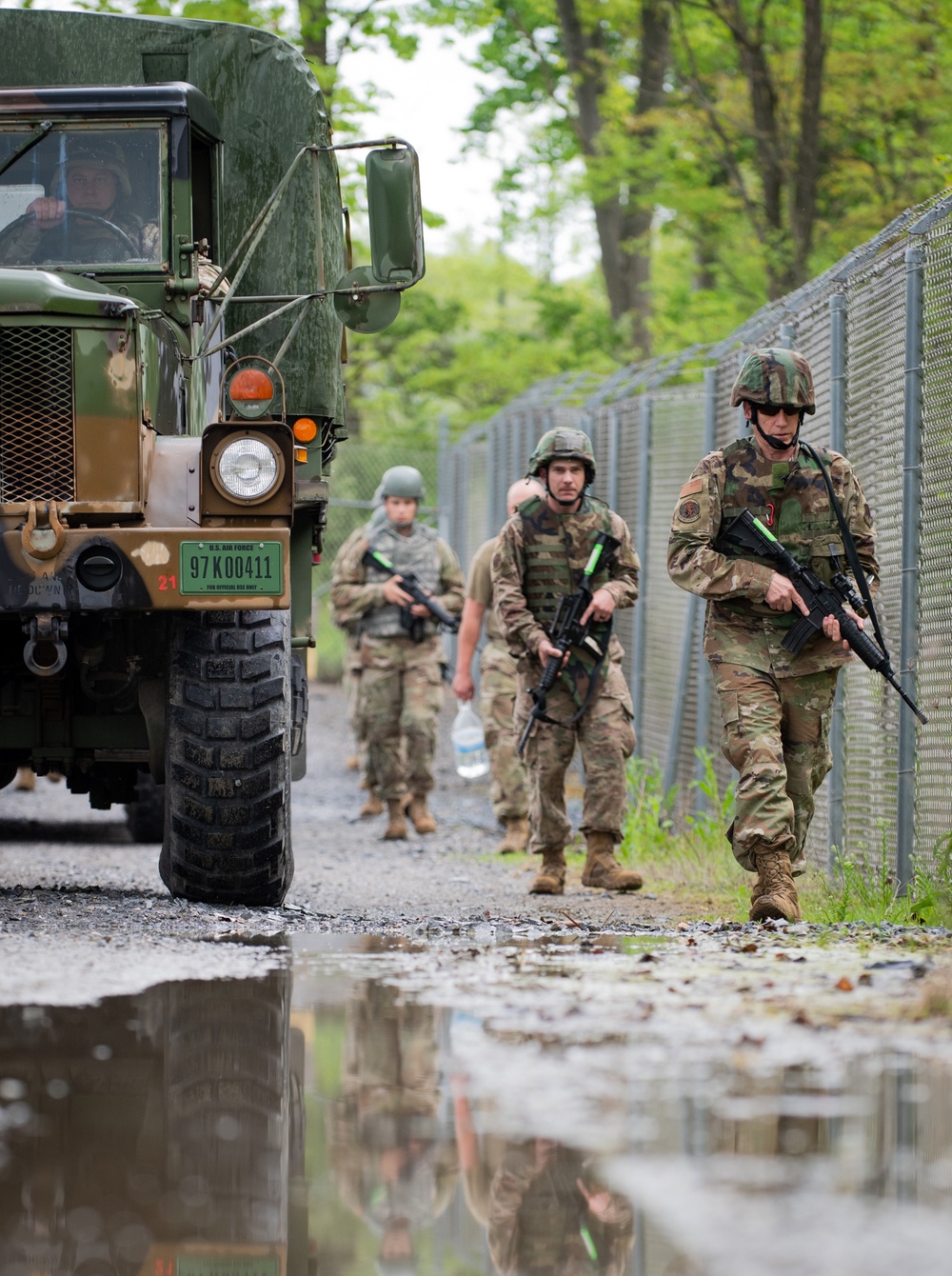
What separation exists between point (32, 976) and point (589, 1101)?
74.8 inches

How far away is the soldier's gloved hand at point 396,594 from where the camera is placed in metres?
13.0

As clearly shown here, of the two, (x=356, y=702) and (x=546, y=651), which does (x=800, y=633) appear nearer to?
(x=546, y=651)

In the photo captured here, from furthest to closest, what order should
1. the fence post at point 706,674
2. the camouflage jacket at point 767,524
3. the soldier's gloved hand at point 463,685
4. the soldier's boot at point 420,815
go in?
the soldier's boot at point 420,815 < the soldier's gloved hand at point 463,685 < the fence post at point 706,674 < the camouflage jacket at point 767,524

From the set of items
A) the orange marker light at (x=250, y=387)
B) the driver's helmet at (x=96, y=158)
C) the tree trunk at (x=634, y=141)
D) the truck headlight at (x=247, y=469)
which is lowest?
the truck headlight at (x=247, y=469)

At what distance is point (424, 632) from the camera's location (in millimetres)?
13062

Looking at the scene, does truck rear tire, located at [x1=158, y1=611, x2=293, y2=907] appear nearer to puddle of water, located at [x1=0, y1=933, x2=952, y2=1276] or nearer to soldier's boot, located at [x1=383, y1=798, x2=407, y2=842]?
puddle of water, located at [x1=0, y1=933, x2=952, y2=1276]

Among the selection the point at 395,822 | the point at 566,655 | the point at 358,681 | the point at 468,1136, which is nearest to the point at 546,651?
the point at 566,655

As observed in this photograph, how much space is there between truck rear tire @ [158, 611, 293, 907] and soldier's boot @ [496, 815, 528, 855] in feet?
15.9

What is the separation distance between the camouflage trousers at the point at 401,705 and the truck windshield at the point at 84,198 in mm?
5421

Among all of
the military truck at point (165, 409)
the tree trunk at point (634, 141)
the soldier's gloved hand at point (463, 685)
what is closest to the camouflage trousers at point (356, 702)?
the soldier's gloved hand at point (463, 685)

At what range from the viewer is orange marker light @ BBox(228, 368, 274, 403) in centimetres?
793

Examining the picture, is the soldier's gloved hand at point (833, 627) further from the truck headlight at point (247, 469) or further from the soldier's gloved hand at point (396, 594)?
the soldier's gloved hand at point (396, 594)

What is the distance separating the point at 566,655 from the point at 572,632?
115mm

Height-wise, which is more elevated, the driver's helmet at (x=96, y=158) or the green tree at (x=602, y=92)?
the green tree at (x=602, y=92)
